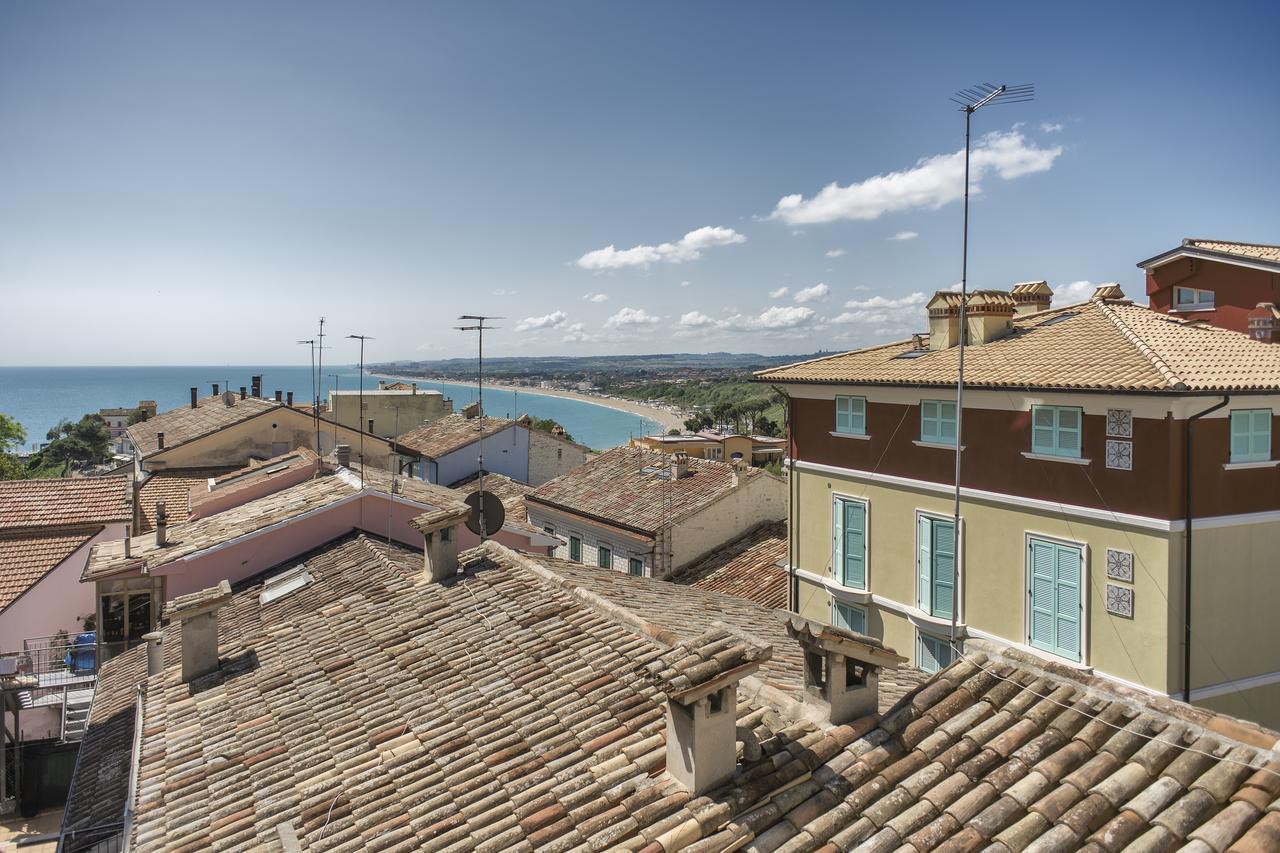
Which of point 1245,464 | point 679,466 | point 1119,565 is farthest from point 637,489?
point 1245,464

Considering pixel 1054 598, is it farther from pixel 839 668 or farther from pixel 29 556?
pixel 29 556

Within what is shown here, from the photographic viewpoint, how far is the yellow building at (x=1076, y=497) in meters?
12.2

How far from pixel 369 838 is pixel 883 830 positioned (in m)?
4.17

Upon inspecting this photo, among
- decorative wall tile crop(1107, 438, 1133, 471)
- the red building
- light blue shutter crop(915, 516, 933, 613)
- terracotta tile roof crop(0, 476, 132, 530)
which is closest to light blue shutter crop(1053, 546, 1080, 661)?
decorative wall tile crop(1107, 438, 1133, 471)

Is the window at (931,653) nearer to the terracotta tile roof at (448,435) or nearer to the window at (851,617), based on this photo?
the window at (851,617)

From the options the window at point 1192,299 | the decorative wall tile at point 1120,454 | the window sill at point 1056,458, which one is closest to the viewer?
the decorative wall tile at point 1120,454

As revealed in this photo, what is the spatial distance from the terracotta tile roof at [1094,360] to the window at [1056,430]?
21.9 inches

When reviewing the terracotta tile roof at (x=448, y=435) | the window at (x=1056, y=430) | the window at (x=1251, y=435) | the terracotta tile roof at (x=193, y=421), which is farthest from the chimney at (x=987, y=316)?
the terracotta tile roof at (x=193, y=421)

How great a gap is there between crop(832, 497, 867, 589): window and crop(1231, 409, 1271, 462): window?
676cm

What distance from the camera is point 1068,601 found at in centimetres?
1345

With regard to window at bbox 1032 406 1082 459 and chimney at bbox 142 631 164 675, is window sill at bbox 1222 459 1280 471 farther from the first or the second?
chimney at bbox 142 631 164 675

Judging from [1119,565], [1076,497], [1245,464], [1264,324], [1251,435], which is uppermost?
[1264,324]

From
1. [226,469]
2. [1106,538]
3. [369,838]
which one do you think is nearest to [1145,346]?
[1106,538]

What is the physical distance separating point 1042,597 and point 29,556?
25512 millimetres
